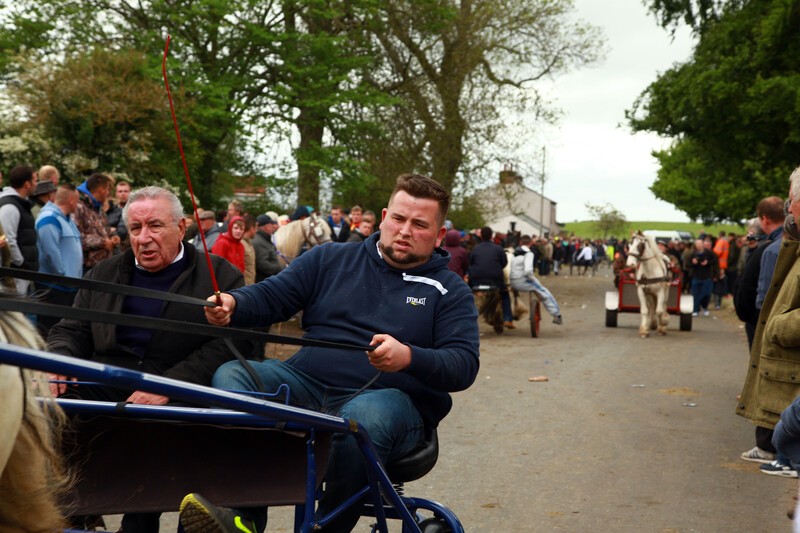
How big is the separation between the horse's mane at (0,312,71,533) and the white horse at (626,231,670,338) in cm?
1696

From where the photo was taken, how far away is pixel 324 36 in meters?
26.2

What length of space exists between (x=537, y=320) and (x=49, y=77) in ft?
32.7

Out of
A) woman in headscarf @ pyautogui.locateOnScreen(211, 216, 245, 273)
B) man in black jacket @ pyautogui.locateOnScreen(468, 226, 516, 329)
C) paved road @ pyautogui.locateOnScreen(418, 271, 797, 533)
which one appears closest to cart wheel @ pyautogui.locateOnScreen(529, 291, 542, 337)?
man in black jacket @ pyautogui.locateOnScreen(468, 226, 516, 329)

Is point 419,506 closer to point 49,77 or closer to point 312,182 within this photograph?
point 49,77

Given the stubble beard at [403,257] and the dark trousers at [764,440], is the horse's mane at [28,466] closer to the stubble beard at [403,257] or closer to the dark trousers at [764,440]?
the stubble beard at [403,257]

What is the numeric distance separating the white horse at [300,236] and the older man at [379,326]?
981cm

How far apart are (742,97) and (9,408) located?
23577mm

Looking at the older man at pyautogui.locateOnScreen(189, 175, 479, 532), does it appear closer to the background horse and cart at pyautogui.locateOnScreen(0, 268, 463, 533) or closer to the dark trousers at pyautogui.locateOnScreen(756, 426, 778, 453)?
the background horse and cart at pyautogui.locateOnScreen(0, 268, 463, 533)

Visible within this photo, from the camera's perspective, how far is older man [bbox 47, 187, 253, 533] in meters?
4.09

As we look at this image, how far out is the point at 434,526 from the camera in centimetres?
375

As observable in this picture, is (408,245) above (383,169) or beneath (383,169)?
beneath

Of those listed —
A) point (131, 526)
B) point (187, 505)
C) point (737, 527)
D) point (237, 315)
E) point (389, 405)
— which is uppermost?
point (237, 315)

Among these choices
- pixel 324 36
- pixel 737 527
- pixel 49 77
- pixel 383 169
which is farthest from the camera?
pixel 383 169

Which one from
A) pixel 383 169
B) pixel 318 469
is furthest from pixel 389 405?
pixel 383 169
